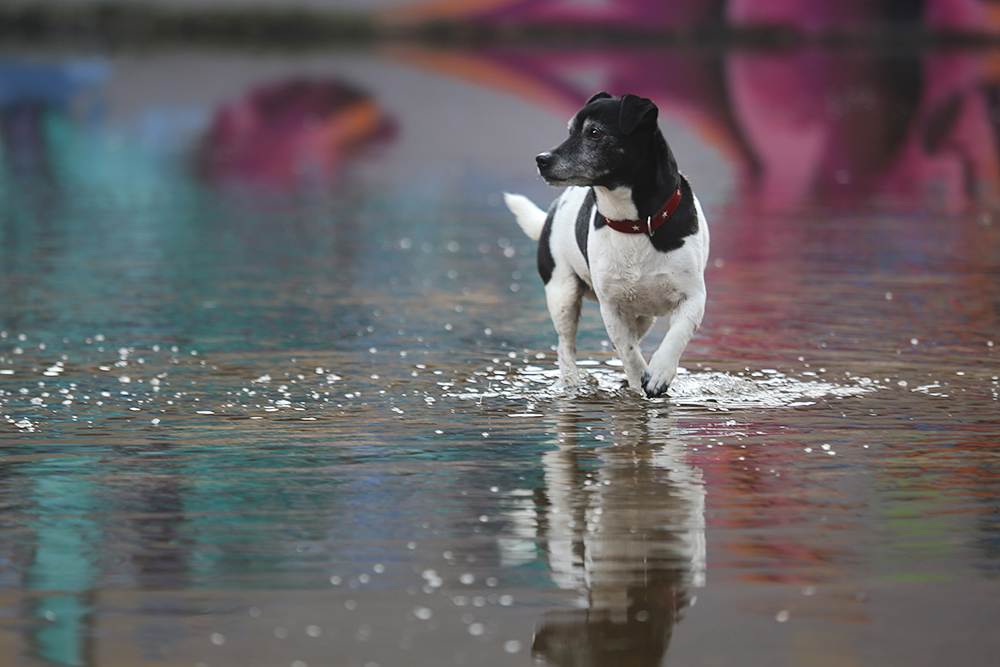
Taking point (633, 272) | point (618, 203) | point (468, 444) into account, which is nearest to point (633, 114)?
point (618, 203)

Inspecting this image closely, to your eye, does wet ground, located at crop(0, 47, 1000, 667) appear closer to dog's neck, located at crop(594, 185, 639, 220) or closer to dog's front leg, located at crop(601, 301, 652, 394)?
dog's front leg, located at crop(601, 301, 652, 394)

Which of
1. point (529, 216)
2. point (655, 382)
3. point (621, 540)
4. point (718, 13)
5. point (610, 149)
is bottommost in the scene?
point (621, 540)

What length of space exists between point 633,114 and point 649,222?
45 cm

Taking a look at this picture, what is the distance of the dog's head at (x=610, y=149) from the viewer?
235 inches

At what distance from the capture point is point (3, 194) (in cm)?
1457

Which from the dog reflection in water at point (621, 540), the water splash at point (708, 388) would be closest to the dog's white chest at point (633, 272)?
the water splash at point (708, 388)

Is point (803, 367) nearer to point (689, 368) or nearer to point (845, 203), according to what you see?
point (689, 368)

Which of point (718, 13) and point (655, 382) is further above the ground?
point (718, 13)

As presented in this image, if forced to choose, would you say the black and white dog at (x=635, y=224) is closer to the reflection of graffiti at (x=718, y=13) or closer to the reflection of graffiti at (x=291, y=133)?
the reflection of graffiti at (x=291, y=133)

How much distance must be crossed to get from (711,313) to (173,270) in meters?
3.77

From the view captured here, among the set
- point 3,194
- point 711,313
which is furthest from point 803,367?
point 3,194

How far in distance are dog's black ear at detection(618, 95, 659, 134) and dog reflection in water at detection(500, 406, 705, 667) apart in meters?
1.19

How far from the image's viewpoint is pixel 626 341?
640 cm

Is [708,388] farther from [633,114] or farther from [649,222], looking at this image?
[633,114]
